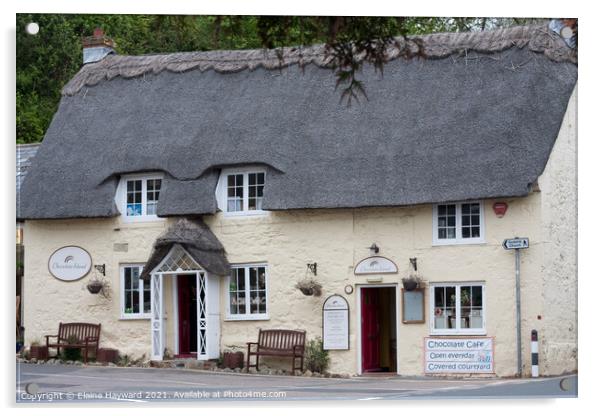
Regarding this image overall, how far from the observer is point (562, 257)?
50.2 feet

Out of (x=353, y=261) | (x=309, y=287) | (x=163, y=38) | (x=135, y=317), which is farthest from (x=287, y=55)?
(x=135, y=317)

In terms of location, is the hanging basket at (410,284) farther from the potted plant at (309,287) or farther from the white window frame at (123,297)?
the white window frame at (123,297)

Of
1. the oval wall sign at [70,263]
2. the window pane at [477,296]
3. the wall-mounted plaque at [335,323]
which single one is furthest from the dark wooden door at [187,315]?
the window pane at [477,296]

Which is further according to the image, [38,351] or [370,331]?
[370,331]

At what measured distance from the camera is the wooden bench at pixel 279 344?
1720cm

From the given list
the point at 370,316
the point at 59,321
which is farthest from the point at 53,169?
the point at 370,316

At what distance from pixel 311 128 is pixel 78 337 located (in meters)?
4.33

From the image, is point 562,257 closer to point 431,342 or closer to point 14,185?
point 431,342

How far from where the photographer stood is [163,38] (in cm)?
1975

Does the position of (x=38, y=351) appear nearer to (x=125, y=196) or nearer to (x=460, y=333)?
(x=125, y=196)

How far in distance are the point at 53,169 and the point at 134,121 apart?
133 cm

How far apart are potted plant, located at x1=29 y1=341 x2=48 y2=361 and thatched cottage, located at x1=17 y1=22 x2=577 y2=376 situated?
6.6 inches

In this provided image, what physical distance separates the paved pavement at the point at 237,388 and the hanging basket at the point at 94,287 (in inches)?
50.8

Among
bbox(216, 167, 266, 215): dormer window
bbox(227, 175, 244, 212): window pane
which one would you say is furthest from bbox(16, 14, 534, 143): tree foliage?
bbox(227, 175, 244, 212): window pane
